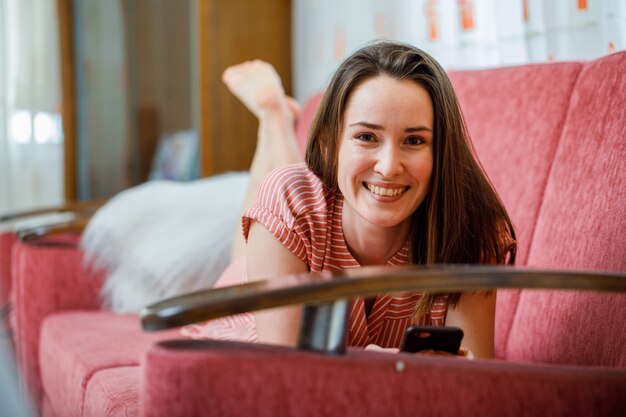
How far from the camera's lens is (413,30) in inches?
86.7

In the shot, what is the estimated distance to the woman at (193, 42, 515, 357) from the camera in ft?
3.24

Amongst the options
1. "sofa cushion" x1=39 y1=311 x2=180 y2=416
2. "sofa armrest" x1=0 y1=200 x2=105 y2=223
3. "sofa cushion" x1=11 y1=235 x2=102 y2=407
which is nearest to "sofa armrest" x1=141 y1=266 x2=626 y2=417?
"sofa cushion" x1=39 y1=311 x2=180 y2=416

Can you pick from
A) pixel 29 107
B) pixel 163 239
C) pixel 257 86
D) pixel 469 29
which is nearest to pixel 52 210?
pixel 163 239

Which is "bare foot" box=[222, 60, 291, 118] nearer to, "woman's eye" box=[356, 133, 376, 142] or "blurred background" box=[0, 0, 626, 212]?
"blurred background" box=[0, 0, 626, 212]

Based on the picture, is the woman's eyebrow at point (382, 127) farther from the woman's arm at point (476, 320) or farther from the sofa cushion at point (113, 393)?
the sofa cushion at point (113, 393)

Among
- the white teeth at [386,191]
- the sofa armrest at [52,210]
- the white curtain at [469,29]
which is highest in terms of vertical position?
the white curtain at [469,29]

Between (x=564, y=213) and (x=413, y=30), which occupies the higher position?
(x=413, y=30)

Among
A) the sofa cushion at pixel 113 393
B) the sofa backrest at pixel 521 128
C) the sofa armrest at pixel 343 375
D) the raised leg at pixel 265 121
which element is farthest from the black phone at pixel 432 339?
the raised leg at pixel 265 121

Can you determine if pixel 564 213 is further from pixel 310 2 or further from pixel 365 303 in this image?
pixel 310 2

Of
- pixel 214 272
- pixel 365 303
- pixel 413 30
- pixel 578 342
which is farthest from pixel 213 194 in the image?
pixel 578 342

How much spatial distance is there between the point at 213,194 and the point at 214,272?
23cm

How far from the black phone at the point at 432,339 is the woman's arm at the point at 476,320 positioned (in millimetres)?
160

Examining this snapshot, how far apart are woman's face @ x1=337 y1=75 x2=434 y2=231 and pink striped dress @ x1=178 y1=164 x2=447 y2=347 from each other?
8 cm

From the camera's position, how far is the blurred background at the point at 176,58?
188 cm
